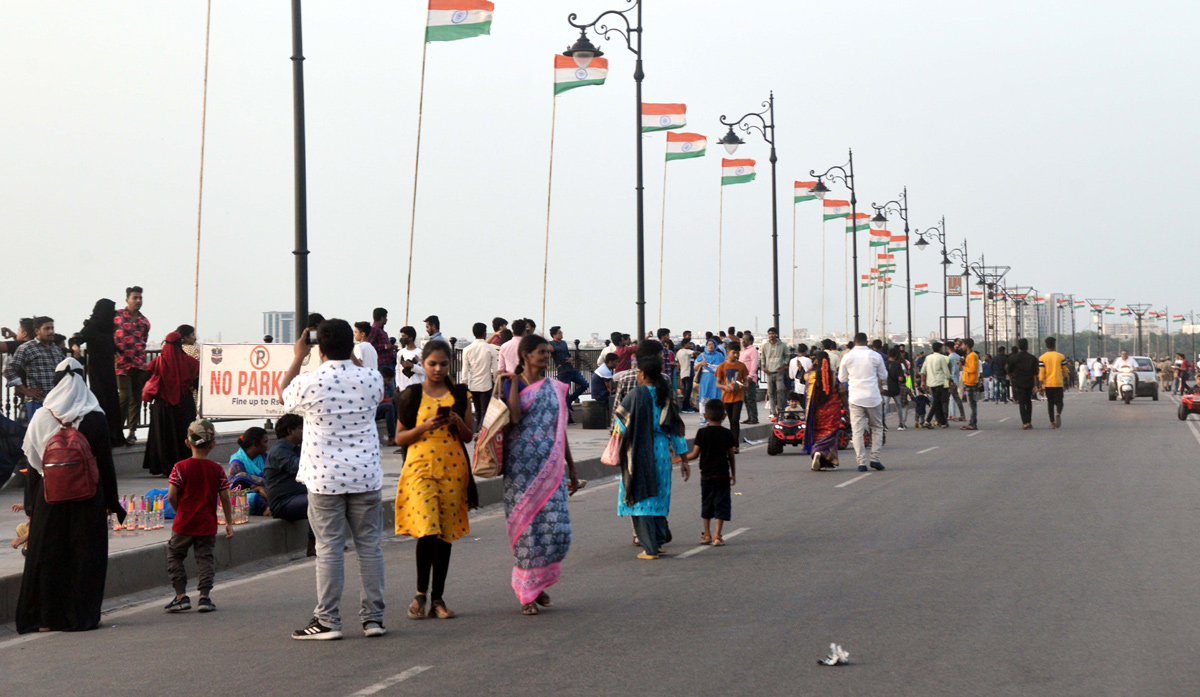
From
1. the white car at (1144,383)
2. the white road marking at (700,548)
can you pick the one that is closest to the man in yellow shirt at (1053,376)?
the white road marking at (700,548)

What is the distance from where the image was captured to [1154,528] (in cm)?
1123

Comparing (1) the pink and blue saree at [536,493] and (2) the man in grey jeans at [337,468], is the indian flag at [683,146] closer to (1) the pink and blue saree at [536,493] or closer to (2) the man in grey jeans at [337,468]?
(1) the pink and blue saree at [536,493]

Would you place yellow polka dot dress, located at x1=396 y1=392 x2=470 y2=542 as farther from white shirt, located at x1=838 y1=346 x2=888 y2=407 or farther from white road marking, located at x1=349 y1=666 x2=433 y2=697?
white shirt, located at x1=838 y1=346 x2=888 y2=407

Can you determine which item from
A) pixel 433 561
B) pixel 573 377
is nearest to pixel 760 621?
pixel 433 561

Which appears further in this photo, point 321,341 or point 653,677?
point 321,341

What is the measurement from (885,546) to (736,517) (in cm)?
254

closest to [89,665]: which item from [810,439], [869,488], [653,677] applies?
[653,677]

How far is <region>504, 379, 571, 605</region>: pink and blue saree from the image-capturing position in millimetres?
7695

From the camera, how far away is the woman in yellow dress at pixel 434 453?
743 cm

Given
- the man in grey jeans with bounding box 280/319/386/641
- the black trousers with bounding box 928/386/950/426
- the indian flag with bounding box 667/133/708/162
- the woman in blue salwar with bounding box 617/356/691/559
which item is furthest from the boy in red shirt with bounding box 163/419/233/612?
the indian flag with bounding box 667/133/708/162

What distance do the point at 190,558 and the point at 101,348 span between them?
6.05m

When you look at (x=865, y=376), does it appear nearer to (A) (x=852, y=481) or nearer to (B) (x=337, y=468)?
(A) (x=852, y=481)

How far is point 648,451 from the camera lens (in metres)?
10.1

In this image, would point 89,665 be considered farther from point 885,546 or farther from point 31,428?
point 885,546
